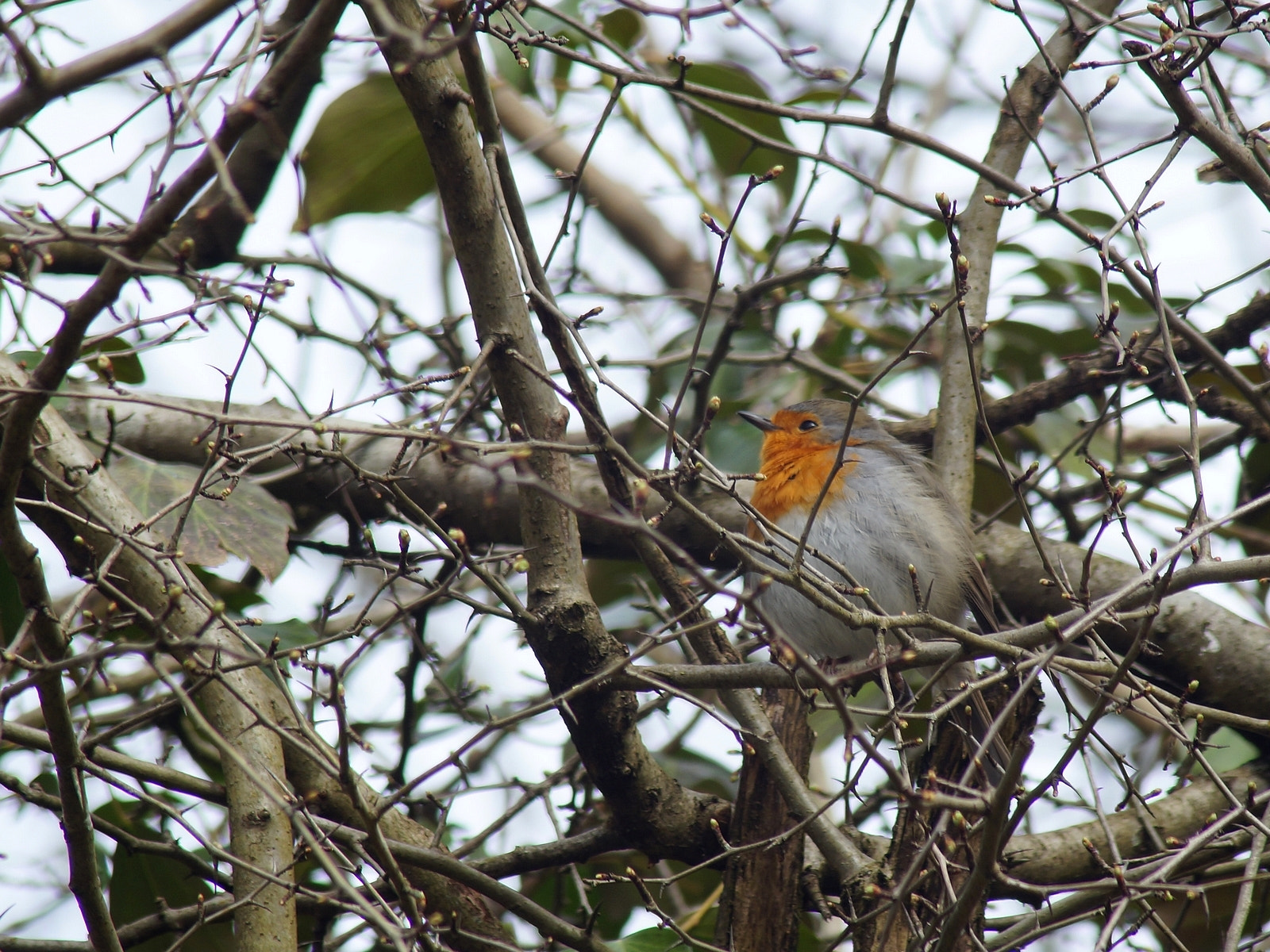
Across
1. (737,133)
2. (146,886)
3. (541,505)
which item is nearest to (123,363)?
(146,886)

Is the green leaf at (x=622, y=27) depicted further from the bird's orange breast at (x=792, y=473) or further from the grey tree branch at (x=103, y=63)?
the grey tree branch at (x=103, y=63)

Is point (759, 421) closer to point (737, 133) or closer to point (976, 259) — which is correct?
point (976, 259)

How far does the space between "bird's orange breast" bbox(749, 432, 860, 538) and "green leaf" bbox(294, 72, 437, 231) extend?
194cm

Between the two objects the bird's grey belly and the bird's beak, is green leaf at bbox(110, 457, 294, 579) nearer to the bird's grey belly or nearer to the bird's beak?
the bird's grey belly

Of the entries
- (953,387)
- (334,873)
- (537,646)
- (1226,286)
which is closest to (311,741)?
(537,646)

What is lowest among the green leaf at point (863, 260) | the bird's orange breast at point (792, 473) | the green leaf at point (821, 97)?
the bird's orange breast at point (792, 473)

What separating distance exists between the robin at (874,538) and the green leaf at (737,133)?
129 cm

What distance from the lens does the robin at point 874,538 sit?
4262mm

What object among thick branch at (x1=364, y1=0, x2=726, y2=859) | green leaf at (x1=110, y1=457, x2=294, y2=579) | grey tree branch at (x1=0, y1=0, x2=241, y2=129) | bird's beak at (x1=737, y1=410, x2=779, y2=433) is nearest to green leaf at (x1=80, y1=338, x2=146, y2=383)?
green leaf at (x1=110, y1=457, x2=294, y2=579)

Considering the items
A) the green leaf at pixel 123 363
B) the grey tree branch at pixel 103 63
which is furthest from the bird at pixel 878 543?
the grey tree branch at pixel 103 63

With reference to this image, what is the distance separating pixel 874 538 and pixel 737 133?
1.64 m

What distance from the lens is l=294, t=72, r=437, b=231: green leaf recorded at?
4426mm

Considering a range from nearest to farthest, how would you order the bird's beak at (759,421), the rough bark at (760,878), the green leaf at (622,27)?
the rough bark at (760,878)
the green leaf at (622,27)
the bird's beak at (759,421)

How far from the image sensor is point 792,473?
189 inches
